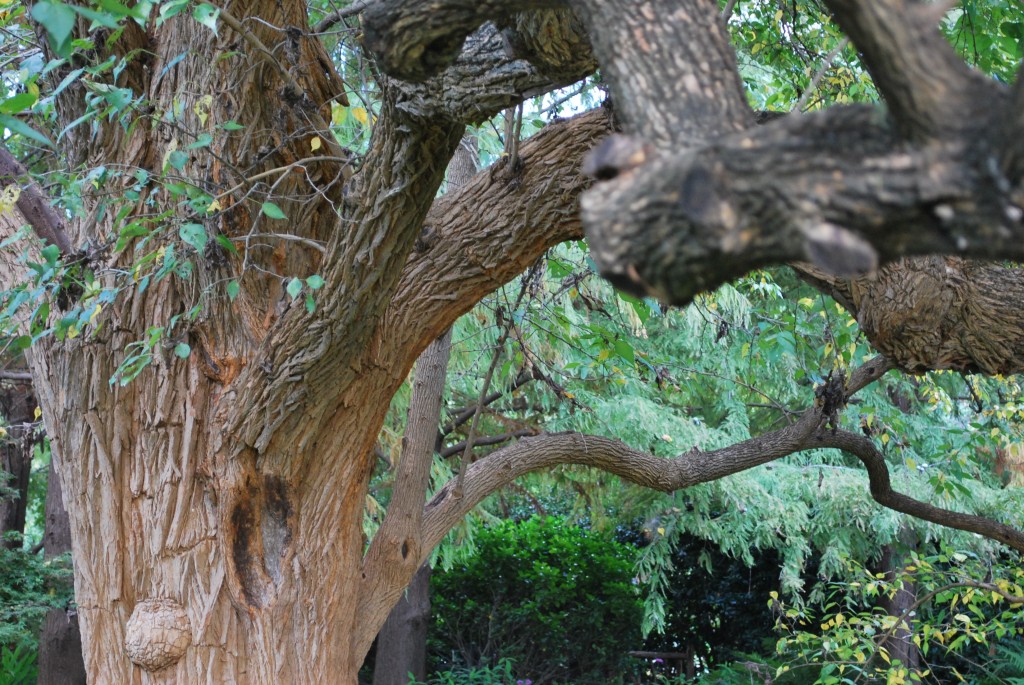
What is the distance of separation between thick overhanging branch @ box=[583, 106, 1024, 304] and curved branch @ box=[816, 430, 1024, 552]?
3966 millimetres

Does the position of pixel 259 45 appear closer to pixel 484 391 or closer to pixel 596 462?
pixel 484 391

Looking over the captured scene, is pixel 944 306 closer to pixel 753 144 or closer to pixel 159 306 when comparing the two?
pixel 753 144

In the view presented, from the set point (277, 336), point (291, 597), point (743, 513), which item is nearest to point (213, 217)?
point (277, 336)

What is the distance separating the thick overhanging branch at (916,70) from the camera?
108 centimetres

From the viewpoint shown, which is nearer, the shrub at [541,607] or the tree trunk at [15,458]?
the tree trunk at [15,458]

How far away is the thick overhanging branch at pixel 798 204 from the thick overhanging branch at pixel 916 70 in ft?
0.09

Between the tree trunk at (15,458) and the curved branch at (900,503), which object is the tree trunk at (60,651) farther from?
the curved branch at (900,503)

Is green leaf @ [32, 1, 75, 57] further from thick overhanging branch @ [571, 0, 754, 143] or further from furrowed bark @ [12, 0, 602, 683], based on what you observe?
furrowed bark @ [12, 0, 602, 683]

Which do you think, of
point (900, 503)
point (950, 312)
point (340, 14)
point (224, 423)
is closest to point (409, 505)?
point (224, 423)

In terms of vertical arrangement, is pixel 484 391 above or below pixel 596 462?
above

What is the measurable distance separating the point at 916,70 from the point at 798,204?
0.21 metres

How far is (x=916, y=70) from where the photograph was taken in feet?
3.61

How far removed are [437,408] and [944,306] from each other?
263cm

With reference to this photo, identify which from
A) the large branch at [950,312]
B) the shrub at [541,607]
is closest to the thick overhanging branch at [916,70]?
the large branch at [950,312]
